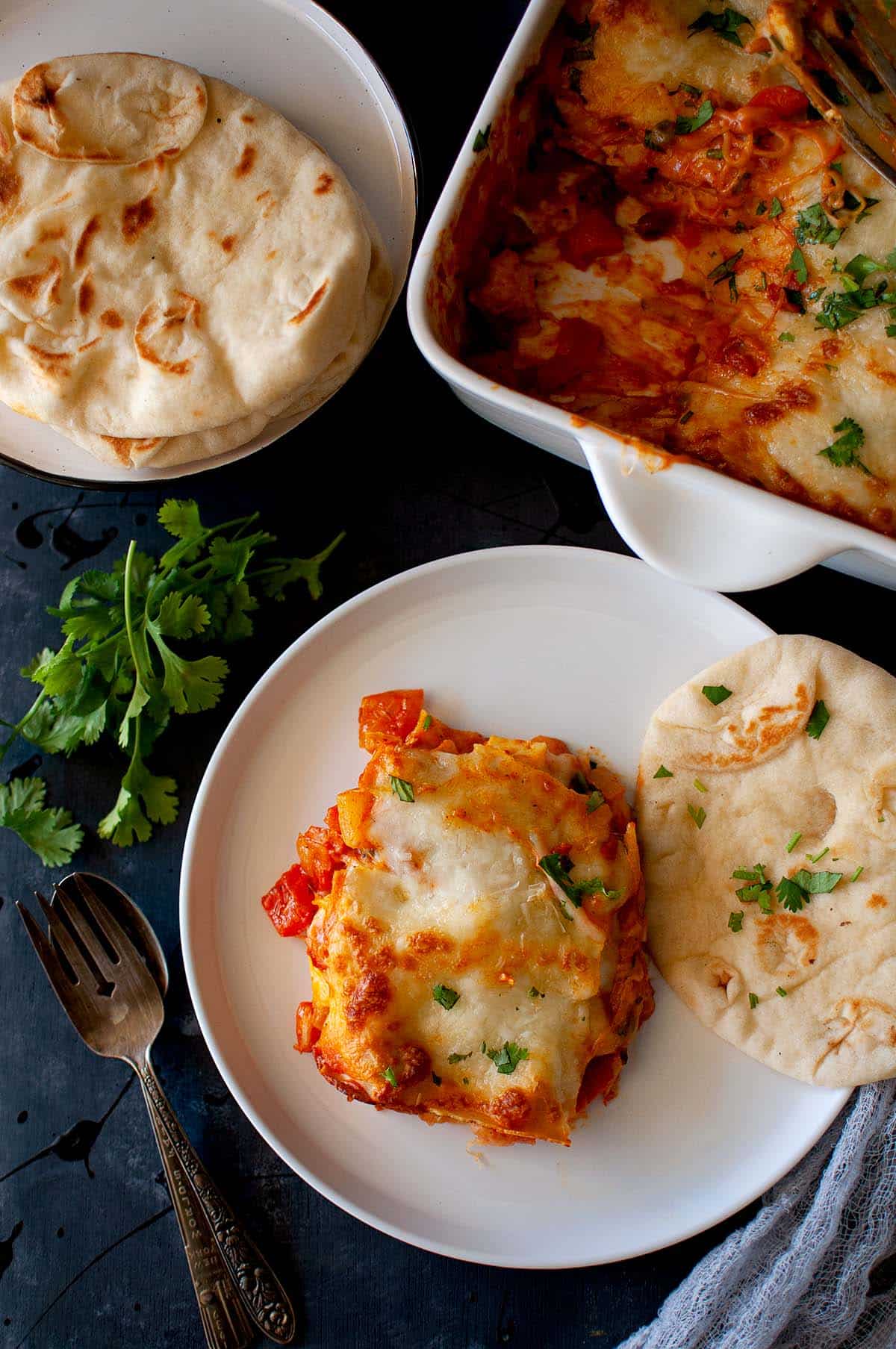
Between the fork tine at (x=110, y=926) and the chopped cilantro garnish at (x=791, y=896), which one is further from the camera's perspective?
the fork tine at (x=110, y=926)

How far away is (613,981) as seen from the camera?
7.71 feet

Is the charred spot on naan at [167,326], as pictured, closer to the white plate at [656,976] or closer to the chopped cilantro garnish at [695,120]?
the white plate at [656,976]

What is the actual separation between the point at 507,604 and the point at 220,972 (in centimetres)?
113

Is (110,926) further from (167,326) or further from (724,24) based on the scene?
(724,24)

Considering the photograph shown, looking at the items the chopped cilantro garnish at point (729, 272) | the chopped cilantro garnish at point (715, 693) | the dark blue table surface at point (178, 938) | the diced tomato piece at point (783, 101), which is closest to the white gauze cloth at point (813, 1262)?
the dark blue table surface at point (178, 938)

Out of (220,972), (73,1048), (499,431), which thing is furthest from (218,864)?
(499,431)

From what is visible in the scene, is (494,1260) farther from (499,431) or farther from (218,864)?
(499,431)

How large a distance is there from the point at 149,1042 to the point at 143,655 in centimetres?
97

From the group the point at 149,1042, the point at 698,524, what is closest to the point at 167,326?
the point at 698,524

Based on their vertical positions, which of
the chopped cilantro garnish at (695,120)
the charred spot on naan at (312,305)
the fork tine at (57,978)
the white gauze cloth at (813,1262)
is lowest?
the fork tine at (57,978)

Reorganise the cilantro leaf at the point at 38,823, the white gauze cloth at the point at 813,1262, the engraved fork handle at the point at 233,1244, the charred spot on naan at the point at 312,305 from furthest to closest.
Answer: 1. the cilantro leaf at the point at 38,823
2. the engraved fork handle at the point at 233,1244
3. the white gauze cloth at the point at 813,1262
4. the charred spot on naan at the point at 312,305

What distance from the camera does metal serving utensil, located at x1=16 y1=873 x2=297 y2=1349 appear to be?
2693 mm

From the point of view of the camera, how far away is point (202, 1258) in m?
2.70

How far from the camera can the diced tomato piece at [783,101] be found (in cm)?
213
